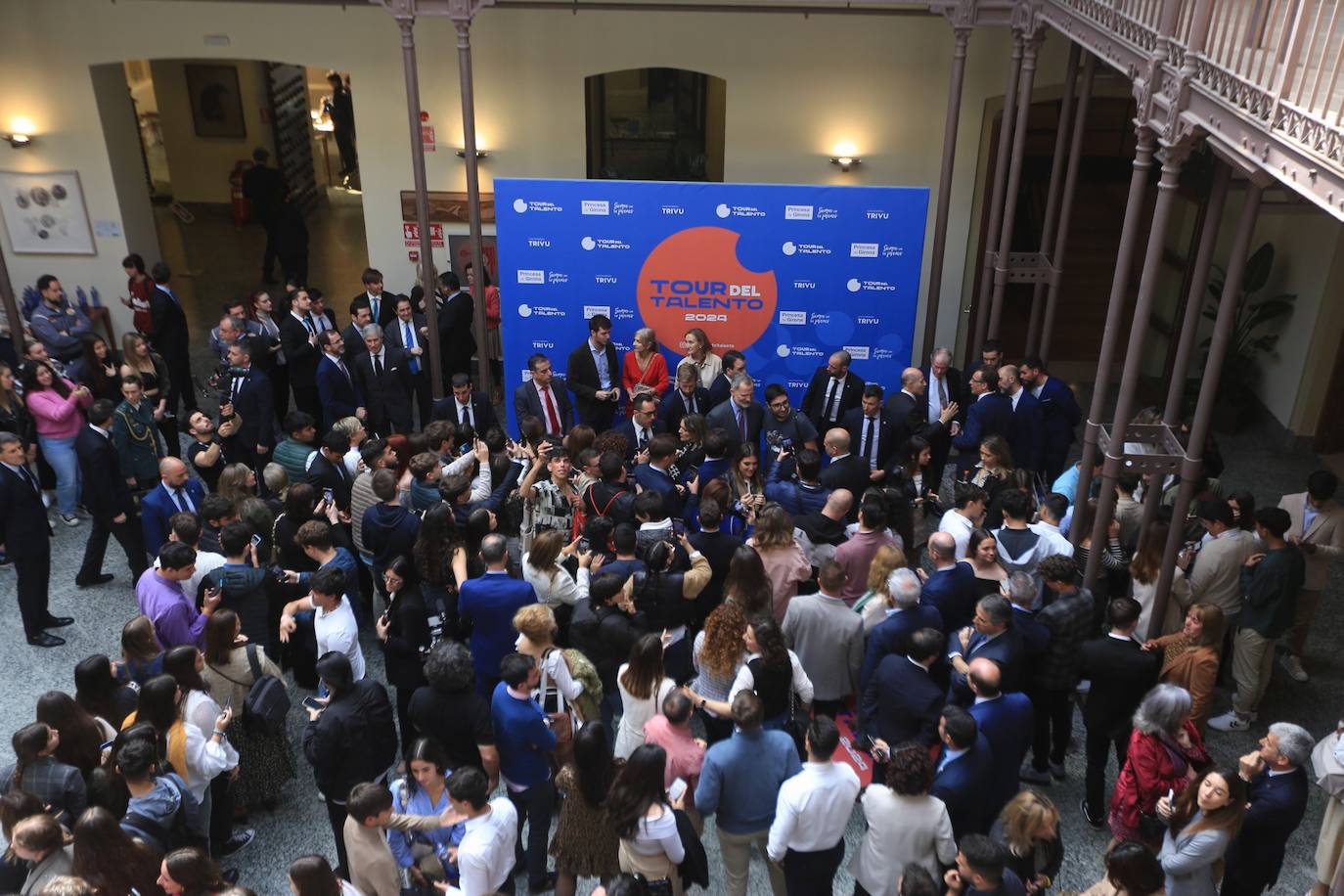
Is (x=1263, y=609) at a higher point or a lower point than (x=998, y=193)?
lower

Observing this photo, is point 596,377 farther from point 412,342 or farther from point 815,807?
point 815,807

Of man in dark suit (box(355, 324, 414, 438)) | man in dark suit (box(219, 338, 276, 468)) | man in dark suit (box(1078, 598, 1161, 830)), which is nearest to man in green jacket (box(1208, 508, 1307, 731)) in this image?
man in dark suit (box(1078, 598, 1161, 830))

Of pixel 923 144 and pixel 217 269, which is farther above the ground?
pixel 923 144

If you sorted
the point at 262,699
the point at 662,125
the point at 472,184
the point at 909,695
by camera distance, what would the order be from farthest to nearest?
the point at 662,125, the point at 472,184, the point at 262,699, the point at 909,695

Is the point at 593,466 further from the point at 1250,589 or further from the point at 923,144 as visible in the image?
the point at 923,144

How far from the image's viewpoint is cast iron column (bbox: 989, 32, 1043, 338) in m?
8.68

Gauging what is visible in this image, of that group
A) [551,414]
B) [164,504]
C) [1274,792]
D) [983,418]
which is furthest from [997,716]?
[164,504]

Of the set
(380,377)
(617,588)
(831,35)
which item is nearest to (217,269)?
(380,377)

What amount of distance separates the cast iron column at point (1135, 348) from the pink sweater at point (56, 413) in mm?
7154

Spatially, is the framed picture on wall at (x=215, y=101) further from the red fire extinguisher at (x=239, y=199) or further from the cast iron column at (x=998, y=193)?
the cast iron column at (x=998, y=193)

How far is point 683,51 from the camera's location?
1127cm

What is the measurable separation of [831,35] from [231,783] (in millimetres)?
8884

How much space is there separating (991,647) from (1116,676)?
0.73 m

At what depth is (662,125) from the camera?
1486 centimetres
